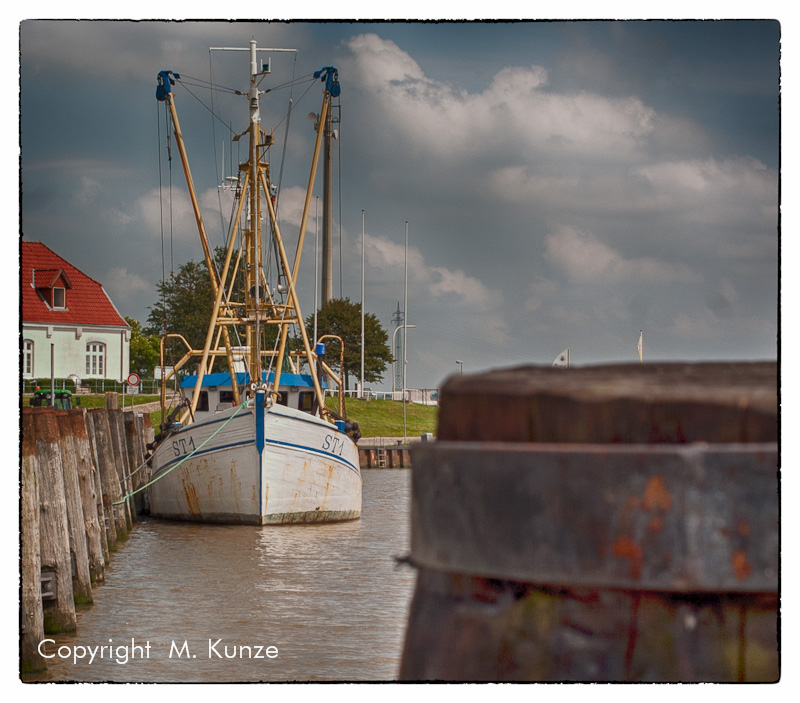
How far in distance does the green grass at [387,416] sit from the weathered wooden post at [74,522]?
14764 mm

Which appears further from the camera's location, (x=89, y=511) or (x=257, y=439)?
(x=257, y=439)

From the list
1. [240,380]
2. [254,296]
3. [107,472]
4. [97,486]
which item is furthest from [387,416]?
[97,486]

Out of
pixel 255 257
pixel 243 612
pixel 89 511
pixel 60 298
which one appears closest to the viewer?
pixel 60 298

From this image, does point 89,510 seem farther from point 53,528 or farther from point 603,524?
point 603,524

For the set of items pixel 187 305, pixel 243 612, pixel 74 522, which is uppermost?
pixel 187 305

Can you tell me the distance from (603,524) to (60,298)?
7342 millimetres

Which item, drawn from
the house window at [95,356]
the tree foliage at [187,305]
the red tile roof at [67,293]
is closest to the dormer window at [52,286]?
the red tile roof at [67,293]

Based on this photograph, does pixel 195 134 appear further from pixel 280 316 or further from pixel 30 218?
pixel 30 218

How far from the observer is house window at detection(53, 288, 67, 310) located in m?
7.20

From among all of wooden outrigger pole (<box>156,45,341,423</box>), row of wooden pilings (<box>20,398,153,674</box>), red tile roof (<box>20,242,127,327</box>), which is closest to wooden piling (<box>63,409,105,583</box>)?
row of wooden pilings (<box>20,398,153,674</box>)

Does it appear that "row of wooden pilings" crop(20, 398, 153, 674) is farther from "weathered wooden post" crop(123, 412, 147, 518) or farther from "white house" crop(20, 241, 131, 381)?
"weathered wooden post" crop(123, 412, 147, 518)

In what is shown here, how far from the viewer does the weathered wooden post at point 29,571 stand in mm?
5730

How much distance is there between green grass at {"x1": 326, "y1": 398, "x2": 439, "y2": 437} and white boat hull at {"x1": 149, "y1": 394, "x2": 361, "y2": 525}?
671cm

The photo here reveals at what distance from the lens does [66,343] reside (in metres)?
9.08
